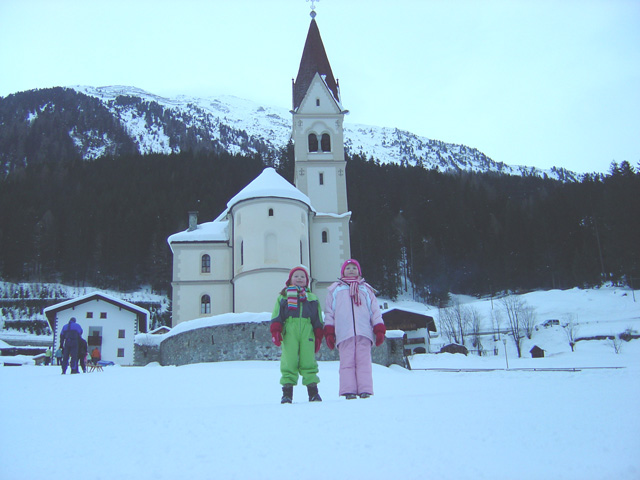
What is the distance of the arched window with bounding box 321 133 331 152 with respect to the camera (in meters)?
37.6

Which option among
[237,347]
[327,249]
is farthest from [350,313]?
[327,249]

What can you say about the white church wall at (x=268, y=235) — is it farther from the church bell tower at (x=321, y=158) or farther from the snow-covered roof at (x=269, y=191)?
the church bell tower at (x=321, y=158)

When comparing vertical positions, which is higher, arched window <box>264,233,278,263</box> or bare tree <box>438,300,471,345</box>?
arched window <box>264,233,278,263</box>

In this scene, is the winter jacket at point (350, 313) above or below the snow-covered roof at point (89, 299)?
below

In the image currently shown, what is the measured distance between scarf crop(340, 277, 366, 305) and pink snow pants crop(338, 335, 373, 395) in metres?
0.45

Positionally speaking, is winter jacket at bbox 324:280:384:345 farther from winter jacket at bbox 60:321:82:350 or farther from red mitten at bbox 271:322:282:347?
winter jacket at bbox 60:321:82:350

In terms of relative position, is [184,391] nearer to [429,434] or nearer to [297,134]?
[429,434]

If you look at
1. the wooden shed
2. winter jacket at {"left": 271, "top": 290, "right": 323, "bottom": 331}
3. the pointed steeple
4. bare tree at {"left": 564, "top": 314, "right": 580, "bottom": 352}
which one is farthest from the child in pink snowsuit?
the wooden shed

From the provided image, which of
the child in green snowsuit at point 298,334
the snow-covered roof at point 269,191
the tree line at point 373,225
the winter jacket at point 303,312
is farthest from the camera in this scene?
the tree line at point 373,225

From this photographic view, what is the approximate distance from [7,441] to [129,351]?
3533cm

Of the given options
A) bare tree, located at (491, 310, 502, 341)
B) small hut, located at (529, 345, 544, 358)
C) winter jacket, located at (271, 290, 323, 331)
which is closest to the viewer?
winter jacket, located at (271, 290, 323, 331)

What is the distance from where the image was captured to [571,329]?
46969 mm

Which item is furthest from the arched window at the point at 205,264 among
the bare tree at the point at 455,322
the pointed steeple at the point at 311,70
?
the bare tree at the point at 455,322

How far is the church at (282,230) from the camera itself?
97.2ft
